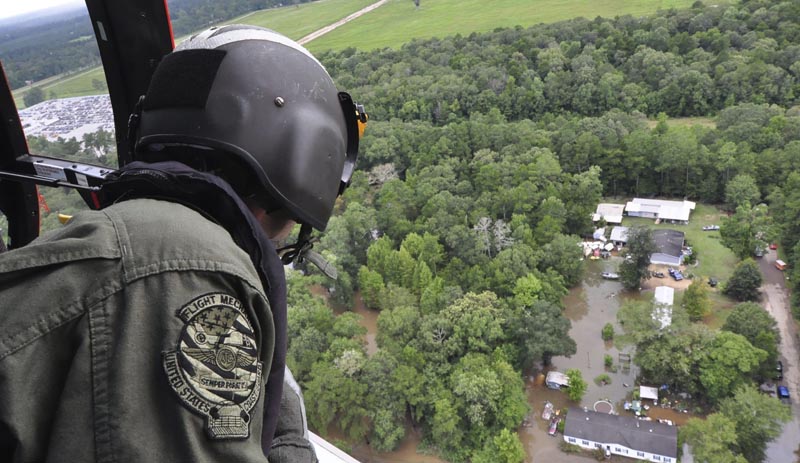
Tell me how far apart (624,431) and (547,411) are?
836mm

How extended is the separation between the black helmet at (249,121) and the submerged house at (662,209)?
31.9 feet

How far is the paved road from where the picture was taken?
17.9 feet

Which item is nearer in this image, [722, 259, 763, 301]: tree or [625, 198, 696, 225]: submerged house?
[722, 259, 763, 301]: tree

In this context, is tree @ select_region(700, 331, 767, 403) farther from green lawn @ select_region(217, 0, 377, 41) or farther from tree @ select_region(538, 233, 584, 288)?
green lawn @ select_region(217, 0, 377, 41)

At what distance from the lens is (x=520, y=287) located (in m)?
6.96

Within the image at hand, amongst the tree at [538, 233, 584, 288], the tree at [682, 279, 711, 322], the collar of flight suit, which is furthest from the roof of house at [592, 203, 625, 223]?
the collar of flight suit

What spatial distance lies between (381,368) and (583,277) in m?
3.99

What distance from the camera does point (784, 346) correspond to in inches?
264

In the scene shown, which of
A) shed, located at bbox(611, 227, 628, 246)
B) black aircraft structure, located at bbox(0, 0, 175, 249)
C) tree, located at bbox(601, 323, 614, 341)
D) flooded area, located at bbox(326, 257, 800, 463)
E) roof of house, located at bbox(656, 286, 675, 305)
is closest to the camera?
black aircraft structure, located at bbox(0, 0, 175, 249)

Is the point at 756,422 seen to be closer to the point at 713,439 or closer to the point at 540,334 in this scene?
the point at 713,439

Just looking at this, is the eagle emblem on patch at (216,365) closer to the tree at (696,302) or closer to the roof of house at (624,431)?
the roof of house at (624,431)

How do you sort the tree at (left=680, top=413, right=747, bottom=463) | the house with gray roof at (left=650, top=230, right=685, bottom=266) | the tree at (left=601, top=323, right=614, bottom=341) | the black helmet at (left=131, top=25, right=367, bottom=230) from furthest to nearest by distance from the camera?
the house with gray roof at (left=650, top=230, right=685, bottom=266)
the tree at (left=601, top=323, right=614, bottom=341)
the tree at (left=680, top=413, right=747, bottom=463)
the black helmet at (left=131, top=25, right=367, bottom=230)

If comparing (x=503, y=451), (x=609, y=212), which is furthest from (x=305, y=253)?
(x=609, y=212)

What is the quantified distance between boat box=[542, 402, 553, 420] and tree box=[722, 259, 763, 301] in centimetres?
332
